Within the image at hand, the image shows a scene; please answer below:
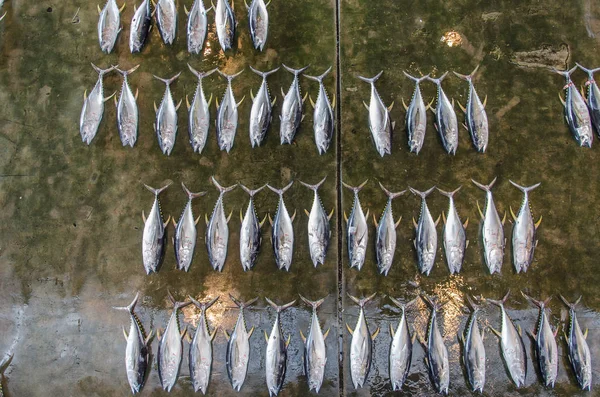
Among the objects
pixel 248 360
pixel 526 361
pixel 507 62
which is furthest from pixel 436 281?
pixel 507 62

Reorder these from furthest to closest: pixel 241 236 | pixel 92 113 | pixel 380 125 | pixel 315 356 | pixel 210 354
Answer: pixel 92 113 → pixel 380 125 → pixel 241 236 → pixel 210 354 → pixel 315 356

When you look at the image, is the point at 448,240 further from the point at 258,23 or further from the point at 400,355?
the point at 258,23

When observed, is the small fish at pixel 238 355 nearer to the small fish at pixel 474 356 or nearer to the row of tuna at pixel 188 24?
the small fish at pixel 474 356

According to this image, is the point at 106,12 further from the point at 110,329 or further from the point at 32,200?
the point at 110,329

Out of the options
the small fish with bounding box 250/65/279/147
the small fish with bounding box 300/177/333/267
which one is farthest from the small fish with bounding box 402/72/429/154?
the small fish with bounding box 250/65/279/147

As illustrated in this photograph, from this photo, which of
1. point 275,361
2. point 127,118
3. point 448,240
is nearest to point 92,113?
point 127,118

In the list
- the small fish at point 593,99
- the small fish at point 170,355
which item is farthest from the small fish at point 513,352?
the small fish at point 170,355

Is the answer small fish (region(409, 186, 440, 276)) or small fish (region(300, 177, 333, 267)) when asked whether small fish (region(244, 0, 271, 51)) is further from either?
small fish (region(409, 186, 440, 276))
